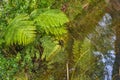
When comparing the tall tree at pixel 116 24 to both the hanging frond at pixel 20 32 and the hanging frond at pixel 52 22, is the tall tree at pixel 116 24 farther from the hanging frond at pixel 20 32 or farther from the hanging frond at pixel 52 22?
the hanging frond at pixel 20 32

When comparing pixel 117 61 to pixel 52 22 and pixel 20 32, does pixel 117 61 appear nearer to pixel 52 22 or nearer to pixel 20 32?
pixel 52 22

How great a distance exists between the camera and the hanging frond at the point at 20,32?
16.9ft

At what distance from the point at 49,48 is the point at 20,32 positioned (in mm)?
452

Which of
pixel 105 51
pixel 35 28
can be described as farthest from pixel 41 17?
pixel 105 51

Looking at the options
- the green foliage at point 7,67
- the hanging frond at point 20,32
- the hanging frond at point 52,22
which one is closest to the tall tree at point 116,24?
the hanging frond at point 52,22

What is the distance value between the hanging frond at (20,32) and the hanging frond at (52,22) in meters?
0.15

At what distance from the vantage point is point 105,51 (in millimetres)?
5324

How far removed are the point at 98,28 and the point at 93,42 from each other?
0.25m

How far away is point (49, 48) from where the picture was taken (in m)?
5.24

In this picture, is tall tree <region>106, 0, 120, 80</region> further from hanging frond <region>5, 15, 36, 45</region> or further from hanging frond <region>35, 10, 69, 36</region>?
hanging frond <region>5, 15, 36, 45</region>

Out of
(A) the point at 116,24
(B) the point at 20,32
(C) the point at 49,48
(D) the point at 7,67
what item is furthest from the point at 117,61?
(D) the point at 7,67

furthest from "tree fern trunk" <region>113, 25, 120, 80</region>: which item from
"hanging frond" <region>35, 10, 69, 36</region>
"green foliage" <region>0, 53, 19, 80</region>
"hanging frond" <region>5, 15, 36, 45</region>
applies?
"green foliage" <region>0, 53, 19, 80</region>

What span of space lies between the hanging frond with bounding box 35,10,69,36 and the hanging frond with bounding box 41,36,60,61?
14 centimetres

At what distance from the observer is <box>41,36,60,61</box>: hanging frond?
5227mm
